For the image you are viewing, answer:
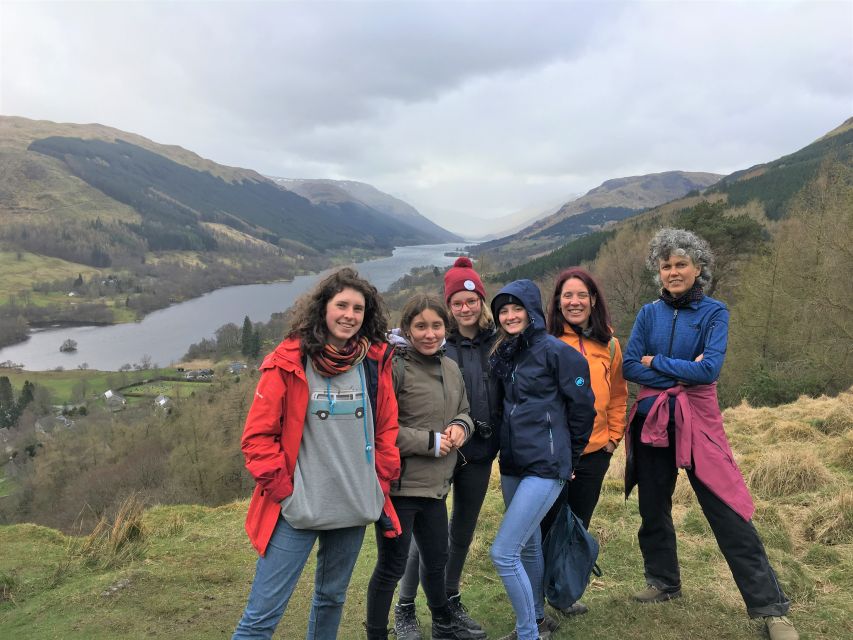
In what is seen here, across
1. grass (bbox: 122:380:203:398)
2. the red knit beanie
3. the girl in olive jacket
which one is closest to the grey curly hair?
the red knit beanie

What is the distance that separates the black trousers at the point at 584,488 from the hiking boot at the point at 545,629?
51 cm

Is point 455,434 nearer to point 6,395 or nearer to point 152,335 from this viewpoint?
point 6,395

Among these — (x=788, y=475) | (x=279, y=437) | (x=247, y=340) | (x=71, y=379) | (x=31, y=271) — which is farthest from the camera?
(x=31, y=271)

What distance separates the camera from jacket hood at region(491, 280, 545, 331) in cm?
290

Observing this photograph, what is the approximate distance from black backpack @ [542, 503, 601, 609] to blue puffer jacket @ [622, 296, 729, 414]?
91cm

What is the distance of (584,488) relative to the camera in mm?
3135

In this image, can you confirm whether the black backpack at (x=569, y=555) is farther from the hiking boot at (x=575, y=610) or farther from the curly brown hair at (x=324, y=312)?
the curly brown hair at (x=324, y=312)

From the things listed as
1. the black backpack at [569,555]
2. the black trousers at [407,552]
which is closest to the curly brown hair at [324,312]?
the black trousers at [407,552]

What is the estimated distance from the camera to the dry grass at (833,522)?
4.07 metres

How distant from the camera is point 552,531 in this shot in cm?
307

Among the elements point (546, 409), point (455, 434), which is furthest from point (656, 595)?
point (455, 434)

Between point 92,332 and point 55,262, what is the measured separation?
53772 millimetres

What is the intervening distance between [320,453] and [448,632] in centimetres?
167

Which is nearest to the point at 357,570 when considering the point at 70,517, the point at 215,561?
the point at 215,561
